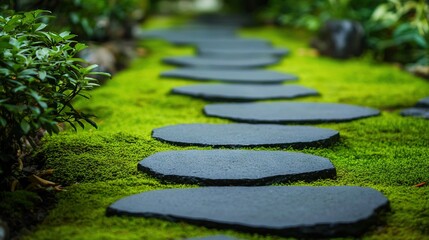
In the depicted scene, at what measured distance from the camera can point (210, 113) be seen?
11.2 feet

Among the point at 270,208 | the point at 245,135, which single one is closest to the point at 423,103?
the point at 245,135

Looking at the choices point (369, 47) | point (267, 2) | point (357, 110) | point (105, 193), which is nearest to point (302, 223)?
point (105, 193)

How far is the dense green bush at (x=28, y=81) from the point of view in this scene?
6.43 feet

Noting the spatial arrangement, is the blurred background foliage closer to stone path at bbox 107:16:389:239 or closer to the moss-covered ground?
the moss-covered ground

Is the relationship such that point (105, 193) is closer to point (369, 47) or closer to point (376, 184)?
point (376, 184)

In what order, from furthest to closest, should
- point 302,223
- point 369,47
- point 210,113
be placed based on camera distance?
point 369,47 → point 210,113 → point 302,223

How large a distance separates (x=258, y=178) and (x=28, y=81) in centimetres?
99

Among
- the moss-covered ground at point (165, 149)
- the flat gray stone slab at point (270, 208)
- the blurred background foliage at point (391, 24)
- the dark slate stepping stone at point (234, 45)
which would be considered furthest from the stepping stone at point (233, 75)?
the flat gray stone slab at point (270, 208)

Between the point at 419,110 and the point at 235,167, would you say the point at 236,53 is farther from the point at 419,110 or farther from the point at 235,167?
the point at 235,167

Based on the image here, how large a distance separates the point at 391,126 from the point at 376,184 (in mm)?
984

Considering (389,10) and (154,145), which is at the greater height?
(389,10)

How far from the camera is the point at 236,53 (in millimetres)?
5867

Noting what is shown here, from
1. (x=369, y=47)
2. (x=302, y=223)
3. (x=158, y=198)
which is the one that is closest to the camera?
(x=302, y=223)

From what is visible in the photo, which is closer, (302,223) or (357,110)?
(302,223)
